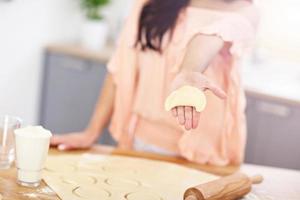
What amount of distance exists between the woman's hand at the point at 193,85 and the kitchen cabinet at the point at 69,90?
155cm

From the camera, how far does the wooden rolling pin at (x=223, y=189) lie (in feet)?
3.17

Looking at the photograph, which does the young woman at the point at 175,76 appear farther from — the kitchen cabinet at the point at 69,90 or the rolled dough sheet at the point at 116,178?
the kitchen cabinet at the point at 69,90

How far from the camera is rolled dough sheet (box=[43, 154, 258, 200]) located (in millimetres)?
1037

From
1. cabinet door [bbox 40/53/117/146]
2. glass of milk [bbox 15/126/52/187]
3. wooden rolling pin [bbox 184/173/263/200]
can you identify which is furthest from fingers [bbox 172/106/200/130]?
cabinet door [bbox 40/53/117/146]

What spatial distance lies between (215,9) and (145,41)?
23cm

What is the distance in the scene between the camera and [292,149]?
2.09 metres

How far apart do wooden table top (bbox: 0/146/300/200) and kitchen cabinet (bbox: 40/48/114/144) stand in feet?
4.00

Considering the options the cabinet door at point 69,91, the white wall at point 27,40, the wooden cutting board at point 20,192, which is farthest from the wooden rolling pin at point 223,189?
the white wall at point 27,40

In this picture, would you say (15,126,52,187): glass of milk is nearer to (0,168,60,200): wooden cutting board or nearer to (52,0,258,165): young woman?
(0,168,60,200): wooden cutting board

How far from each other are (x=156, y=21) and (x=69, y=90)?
4.41ft

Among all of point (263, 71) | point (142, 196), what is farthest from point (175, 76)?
point (263, 71)

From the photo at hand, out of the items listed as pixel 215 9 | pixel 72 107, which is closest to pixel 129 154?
pixel 215 9

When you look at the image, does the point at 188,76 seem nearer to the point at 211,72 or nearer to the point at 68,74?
the point at 211,72

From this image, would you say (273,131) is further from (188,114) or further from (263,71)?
(188,114)
